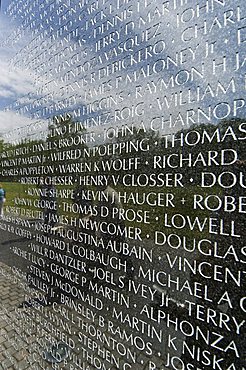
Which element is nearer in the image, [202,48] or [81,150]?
[202,48]

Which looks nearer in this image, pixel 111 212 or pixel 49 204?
pixel 111 212

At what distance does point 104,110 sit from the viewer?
6.07 feet

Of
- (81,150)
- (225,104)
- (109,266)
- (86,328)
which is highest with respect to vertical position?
(225,104)

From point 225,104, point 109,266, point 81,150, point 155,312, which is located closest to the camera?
point 225,104

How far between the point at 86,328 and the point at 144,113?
1.41 metres

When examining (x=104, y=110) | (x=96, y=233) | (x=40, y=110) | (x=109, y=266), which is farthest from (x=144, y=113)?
(x=40, y=110)

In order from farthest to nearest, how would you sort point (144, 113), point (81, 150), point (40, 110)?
point (40, 110), point (81, 150), point (144, 113)

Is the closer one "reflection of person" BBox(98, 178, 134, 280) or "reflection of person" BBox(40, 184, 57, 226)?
"reflection of person" BBox(98, 178, 134, 280)

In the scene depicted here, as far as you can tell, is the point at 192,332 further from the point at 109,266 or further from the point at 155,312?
the point at 109,266

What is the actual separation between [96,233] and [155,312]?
603 mm

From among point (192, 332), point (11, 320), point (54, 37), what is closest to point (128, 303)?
point (192, 332)

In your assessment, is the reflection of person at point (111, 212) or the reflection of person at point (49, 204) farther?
the reflection of person at point (49, 204)

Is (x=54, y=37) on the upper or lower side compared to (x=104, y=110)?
upper

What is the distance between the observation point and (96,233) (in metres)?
1.84
